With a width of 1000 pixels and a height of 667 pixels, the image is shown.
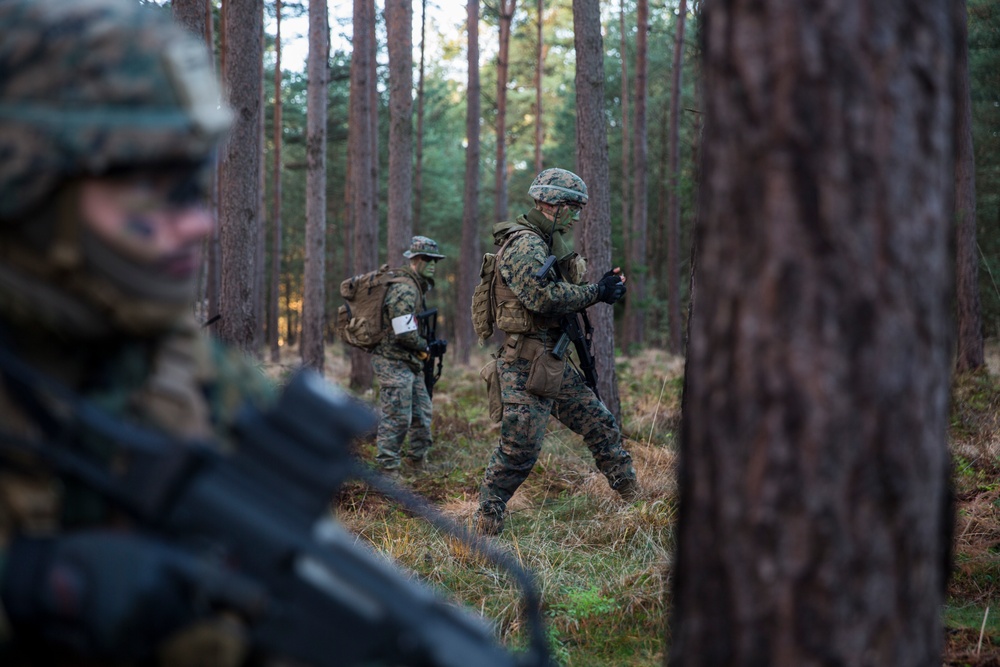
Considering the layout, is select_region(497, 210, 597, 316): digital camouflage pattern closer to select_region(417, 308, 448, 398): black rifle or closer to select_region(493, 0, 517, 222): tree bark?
select_region(417, 308, 448, 398): black rifle

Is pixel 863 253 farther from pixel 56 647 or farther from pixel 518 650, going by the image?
pixel 518 650

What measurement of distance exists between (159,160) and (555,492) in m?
5.88

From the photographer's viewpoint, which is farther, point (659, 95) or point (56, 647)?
point (659, 95)

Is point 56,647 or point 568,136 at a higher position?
point 568,136

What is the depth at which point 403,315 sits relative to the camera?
866cm

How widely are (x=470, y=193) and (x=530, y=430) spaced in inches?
485

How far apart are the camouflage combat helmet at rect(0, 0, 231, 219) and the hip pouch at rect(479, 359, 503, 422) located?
462 centimetres

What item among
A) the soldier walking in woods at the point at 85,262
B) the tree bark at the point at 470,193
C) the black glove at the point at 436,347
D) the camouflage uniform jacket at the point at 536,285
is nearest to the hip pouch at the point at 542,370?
the camouflage uniform jacket at the point at 536,285

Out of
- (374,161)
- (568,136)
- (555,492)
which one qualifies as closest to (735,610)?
(555,492)

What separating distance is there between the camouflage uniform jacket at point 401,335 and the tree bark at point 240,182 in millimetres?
1746

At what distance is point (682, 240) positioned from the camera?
28125 millimetres

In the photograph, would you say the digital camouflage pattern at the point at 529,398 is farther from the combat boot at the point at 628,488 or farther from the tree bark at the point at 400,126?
the tree bark at the point at 400,126

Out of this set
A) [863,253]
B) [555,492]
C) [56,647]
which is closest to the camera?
[56,647]

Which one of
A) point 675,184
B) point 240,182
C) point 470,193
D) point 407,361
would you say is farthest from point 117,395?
point 675,184
